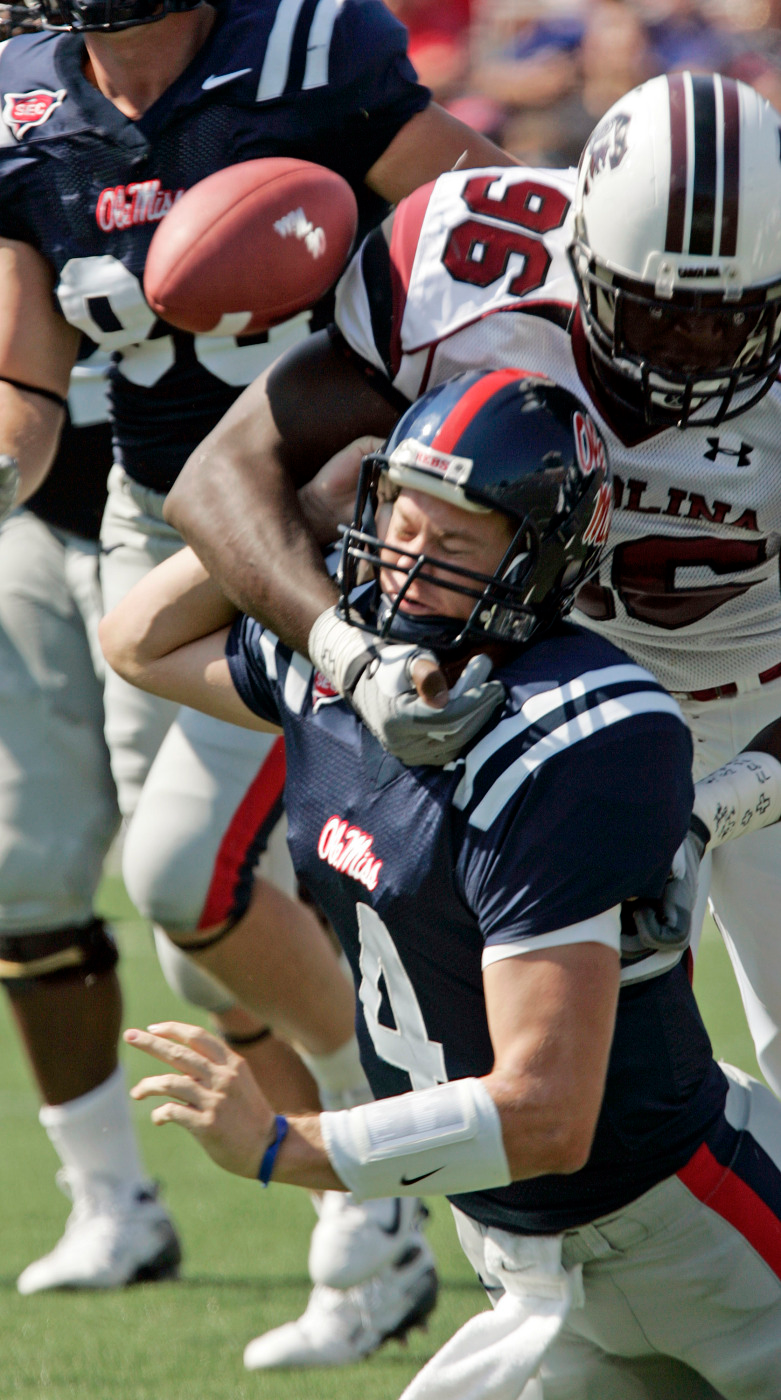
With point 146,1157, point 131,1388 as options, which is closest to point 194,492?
point 131,1388

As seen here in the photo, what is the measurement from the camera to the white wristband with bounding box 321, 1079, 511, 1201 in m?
1.60

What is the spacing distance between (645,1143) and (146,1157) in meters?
2.37

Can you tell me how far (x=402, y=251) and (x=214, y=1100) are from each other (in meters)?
1.20

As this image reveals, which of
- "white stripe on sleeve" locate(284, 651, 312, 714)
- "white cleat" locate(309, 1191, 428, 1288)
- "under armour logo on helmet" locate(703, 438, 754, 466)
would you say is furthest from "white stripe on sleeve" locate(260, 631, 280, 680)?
"white cleat" locate(309, 1191, 428, 1288)

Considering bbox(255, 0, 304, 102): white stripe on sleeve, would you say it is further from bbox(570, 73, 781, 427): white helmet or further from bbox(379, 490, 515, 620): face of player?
bbox(379, 490, 515, 620): face of player

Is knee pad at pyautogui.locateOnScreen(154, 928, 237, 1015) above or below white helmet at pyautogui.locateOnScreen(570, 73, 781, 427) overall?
below

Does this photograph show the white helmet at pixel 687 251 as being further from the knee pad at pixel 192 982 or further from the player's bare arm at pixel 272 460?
the knee pad at pixel 192 982

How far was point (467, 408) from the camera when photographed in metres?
1.87

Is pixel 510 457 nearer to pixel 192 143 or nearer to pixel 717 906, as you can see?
pixel 717 906

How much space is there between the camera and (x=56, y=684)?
3.43 meters

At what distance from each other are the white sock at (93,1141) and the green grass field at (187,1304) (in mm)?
208

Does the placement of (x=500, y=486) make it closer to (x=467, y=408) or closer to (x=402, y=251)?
(x=467, y=408)

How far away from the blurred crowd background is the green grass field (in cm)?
463

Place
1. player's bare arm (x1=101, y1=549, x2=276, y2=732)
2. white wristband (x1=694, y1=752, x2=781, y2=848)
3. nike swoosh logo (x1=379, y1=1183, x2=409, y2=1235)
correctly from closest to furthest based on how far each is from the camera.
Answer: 1. white wristband (x1=694, y1=752, x2=781, y2=848)
2. player's bare arm (x1=101, y1=549, x2=276, y2=732)
3. nike swoosh logo (x1=379, y1=1183, x2=409, y2=1235)
